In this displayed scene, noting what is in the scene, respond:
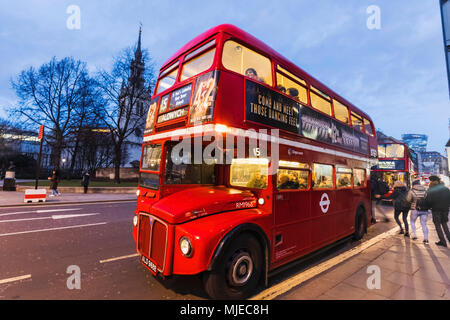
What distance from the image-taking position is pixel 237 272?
10.6 ft

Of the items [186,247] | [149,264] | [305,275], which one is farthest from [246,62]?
[305,275]

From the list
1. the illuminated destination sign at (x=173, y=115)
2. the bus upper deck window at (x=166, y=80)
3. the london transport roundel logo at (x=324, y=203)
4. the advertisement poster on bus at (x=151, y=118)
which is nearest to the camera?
the illuminated destination sign at (x=173, y=115)

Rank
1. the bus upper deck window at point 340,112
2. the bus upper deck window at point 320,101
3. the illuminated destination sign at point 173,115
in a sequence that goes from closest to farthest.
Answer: the illuminated destination sign at point 173,115 → the bus upper deck window at point 320,101 → the bus upper deck window at point 340,112

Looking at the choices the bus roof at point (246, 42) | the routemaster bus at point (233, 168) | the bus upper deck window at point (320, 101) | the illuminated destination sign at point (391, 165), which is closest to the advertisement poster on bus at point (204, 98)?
the routemaster bus at point (233, 168)

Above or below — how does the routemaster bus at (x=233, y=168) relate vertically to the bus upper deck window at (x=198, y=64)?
below

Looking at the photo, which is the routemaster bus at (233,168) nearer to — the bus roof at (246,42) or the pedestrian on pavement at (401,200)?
the bus roof at (246,42)

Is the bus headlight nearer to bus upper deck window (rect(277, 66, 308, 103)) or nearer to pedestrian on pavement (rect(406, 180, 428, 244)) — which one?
bus upper deck window (rect(277, 66, 308, 103))

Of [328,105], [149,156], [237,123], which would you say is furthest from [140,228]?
[328,105]

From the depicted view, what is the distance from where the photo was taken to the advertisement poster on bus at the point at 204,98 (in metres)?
3.36

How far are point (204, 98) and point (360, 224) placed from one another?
6.49 meters

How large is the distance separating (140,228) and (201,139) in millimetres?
1974

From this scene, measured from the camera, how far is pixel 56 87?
2478 cm

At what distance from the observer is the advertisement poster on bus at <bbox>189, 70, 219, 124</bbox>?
3359mm

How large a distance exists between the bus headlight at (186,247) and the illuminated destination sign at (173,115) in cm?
206
